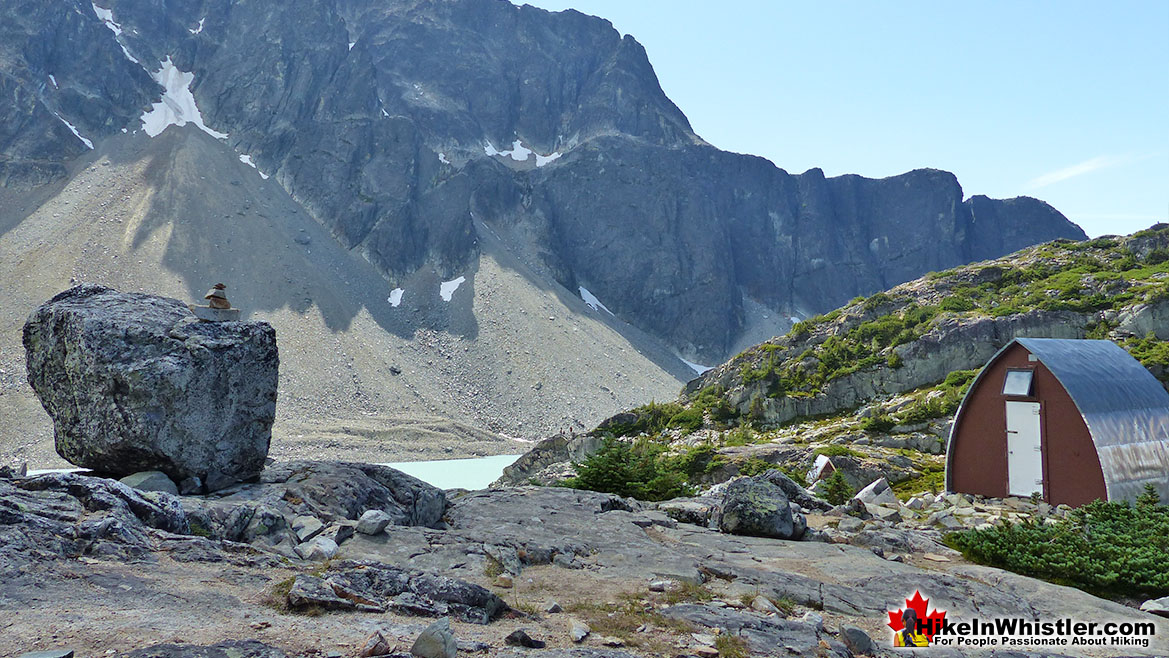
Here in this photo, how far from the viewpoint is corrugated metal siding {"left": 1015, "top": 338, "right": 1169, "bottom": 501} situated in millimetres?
18328

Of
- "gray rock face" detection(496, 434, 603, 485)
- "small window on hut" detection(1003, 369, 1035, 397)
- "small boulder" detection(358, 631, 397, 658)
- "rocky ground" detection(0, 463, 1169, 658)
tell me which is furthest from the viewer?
"gray rock face" detection(496, 434, 603, 485)

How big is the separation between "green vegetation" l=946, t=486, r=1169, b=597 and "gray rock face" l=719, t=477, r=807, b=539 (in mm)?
3586

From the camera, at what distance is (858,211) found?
17912 centimetres

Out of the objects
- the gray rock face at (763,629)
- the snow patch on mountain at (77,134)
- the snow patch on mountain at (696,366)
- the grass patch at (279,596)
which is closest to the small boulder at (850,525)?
the gray rock face at (763,629)

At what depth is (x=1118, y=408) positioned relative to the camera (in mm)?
19438

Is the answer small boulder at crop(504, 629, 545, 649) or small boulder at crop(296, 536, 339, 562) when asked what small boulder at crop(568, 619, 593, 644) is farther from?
small boulder at crop(296, 536, 339, 562)

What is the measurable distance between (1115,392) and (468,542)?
66.8ft

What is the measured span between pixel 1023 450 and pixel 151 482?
22912mm

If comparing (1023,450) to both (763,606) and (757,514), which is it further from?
(763,606)

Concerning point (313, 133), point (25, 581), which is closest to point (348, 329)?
point (313, 133)

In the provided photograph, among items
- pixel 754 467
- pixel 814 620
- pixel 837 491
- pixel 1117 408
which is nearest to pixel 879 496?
pixel 837 491

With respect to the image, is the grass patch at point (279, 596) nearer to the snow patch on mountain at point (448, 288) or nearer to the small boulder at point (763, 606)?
the small boulder at point (763, 606)

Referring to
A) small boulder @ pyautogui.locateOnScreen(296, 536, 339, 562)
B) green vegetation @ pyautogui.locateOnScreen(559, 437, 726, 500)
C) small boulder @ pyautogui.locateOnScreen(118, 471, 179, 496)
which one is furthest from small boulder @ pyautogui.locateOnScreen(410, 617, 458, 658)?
green vegetation @ pyautogui.locateOnScreen(559, 437, 726, 500)

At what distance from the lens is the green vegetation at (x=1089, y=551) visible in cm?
1133
